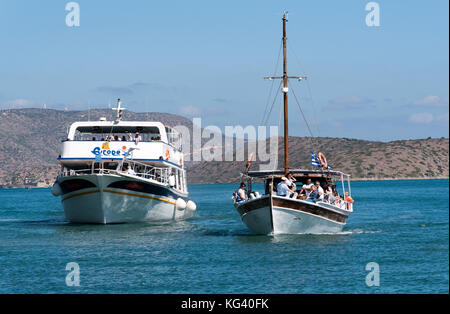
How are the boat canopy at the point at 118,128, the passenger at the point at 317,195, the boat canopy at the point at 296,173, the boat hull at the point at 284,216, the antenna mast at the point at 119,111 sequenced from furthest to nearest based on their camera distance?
the antenna mast at the point at 119,111 → the boat canopy at the point at 118,128 → the boat canopy at the point at 296,173 → the passenger at the point at 317,195 → the boat hull at the point at 284,216

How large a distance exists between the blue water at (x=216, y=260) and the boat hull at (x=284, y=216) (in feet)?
1.42

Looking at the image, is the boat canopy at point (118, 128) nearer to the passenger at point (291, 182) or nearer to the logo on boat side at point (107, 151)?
the logo on boat side at point (107, 151)

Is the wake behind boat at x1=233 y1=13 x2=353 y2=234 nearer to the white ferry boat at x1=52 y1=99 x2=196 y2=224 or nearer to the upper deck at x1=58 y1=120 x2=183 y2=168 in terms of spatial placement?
the white ferry boat at x1=52 y1=99 x2=196 y2=224

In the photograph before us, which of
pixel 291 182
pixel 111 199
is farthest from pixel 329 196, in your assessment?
pixel 111 199

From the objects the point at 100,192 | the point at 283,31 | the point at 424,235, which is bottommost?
the point at 424,235

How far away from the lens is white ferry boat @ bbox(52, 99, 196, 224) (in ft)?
128

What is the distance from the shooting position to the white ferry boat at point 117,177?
1534 inches

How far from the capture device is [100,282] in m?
22.6

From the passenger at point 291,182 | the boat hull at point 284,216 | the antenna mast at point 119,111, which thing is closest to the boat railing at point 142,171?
the antenna mast at point 119,111

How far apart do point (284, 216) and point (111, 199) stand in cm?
1238
